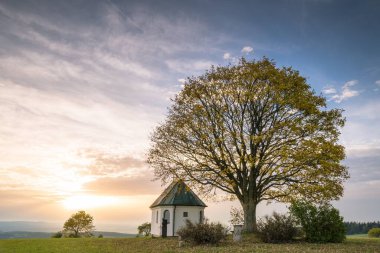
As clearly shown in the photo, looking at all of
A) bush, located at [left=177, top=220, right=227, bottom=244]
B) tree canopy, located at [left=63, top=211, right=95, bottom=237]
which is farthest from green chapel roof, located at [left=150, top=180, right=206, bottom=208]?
tree canopy, located at [left=63, top=211, right=95, bottom=237]

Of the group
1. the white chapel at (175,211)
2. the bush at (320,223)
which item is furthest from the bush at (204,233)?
the white chapel at (175,211)

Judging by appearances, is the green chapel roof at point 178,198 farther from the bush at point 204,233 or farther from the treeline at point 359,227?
the treeline at point 359,227

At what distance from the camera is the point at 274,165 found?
97.1ft

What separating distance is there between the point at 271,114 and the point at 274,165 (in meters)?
4.78

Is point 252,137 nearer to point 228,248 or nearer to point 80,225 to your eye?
point 228,248

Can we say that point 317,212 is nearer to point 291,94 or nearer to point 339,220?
point 339,220

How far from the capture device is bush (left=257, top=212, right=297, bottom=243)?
23.1 m

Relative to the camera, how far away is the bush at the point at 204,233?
22.6 m

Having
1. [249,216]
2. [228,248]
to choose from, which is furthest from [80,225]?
[228,248]

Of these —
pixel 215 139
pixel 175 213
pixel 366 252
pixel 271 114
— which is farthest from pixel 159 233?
pixel 366 252

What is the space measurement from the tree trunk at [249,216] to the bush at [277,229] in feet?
20.2

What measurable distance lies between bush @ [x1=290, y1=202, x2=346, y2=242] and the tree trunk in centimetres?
666

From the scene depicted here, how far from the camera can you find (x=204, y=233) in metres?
22.7

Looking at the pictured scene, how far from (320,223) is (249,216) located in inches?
315
